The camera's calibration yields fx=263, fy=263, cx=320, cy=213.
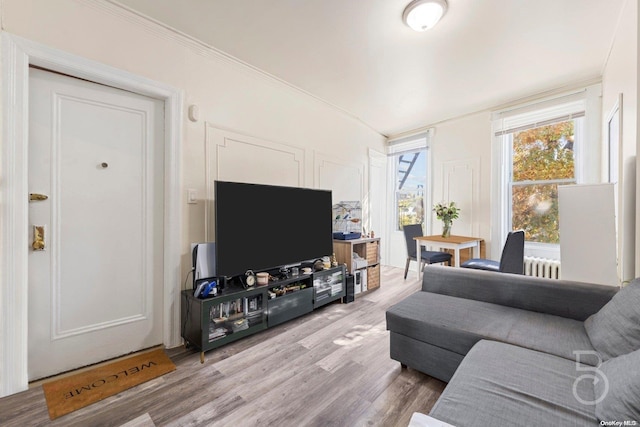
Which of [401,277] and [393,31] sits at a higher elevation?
[393,31]

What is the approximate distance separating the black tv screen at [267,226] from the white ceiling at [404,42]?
1.30 meters

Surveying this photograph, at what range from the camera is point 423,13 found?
1.93 meters

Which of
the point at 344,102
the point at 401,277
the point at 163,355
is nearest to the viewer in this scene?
the point at 163,355

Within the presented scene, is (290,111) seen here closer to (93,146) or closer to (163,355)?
(93,146)

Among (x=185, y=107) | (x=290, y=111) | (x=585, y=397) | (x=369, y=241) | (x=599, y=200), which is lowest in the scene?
(x=585, y=397)

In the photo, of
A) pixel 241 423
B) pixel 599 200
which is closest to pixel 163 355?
pixel 241 423


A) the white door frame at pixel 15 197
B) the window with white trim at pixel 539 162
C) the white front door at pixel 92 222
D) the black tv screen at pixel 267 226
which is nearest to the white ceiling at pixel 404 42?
the window with white trim at pixel 539 162

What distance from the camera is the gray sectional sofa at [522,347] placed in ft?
3.19

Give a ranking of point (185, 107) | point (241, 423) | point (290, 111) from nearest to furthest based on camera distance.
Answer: point (241, 423), point (185, 107), point (290, 111)

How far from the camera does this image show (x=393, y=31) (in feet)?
7.22

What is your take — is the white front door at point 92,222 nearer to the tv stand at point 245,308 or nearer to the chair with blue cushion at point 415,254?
the tv stand at point 245,308

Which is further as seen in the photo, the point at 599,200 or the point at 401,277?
the point at 401,277

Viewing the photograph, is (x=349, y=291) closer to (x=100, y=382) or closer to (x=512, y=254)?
(x=512, y=254)

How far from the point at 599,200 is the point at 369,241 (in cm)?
232
